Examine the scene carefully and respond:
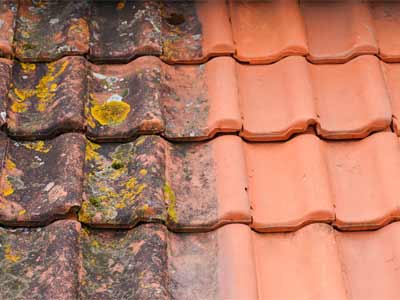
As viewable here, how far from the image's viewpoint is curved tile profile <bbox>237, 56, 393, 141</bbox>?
2133mm

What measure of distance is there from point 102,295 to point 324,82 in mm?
837

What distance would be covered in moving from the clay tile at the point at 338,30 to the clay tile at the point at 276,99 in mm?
100

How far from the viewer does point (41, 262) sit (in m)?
1.78

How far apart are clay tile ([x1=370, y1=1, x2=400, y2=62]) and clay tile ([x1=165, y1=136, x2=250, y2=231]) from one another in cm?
52

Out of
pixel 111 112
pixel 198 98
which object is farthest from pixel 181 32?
pixel 111 112

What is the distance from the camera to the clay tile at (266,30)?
231cm

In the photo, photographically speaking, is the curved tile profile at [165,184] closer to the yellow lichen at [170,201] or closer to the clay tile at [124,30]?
the yellow lichen at [170,201]

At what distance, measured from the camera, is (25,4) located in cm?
241

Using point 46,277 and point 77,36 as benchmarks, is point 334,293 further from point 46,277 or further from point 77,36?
point 77,36

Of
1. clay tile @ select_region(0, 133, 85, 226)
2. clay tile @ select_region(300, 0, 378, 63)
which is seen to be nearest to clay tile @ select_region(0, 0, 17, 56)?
clay tile @ select_region(0, 133, 85, 226)

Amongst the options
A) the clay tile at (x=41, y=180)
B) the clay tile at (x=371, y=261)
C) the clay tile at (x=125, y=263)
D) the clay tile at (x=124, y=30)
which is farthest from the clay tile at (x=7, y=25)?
the clay tile at (x=371, y=261)

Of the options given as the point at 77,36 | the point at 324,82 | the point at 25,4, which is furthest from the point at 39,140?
the point at 324,82

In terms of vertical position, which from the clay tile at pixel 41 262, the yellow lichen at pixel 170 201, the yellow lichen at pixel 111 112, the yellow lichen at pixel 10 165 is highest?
the yellow lichen at pixel 111 112

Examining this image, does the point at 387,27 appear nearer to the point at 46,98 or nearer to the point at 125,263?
the point at 46,98
